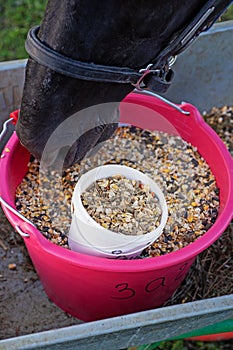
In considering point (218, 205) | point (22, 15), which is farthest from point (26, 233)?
point (22, 15)

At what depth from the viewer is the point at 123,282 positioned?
1290 millimetres

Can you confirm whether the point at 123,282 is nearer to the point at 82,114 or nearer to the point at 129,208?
the point at 129,208

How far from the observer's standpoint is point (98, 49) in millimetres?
958

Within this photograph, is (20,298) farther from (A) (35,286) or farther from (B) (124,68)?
(B) (124,68)

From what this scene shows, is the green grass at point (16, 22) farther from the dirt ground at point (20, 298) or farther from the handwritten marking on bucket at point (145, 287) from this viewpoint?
the handwritten marking on bucket at point (145, 287)

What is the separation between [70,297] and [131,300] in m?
0.17

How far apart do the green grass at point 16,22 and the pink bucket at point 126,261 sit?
941 mm

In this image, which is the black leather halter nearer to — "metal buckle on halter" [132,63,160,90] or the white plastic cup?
"metal buckle on halter" [132,63,160,90]

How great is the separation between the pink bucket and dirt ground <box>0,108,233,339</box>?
0.05m

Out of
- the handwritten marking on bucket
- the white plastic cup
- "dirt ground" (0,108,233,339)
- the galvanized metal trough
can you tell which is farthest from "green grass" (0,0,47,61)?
the handwritten marking on bucket

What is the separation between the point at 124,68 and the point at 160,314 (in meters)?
0.46

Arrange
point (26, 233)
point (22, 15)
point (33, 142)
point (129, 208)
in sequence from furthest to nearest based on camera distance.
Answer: point (22, 15), point (129, 208), point (26, 233), point (33, 142)

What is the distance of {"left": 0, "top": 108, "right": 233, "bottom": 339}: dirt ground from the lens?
1548 mm

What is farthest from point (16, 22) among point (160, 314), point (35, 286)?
point (160, 314)
